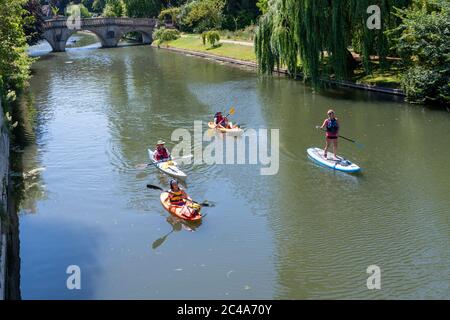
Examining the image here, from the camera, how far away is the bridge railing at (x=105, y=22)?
3108 inches

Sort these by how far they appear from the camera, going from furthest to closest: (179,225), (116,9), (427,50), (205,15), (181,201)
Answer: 1. (116,9)
2. (205,15)
3. (427,50)
4. (181,201)
5. (179,225)

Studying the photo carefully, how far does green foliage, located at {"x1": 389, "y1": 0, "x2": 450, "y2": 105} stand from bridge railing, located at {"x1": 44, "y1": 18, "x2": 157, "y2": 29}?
184 ft

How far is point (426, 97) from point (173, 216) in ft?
62.8

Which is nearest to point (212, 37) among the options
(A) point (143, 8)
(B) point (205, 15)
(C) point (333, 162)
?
(B) point (205, 15)

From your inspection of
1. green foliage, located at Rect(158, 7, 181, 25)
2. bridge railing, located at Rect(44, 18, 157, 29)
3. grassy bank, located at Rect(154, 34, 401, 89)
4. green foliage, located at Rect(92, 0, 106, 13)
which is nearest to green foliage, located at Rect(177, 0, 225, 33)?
grassy bank, located at Rect(154, 34, 401, 89)

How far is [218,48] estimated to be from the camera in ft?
214

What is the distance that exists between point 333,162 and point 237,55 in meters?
36.5

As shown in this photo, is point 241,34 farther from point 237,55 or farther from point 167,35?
point 167,35

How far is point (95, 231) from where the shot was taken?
1936 centimetres

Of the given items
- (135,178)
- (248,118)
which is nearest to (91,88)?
(248,118)

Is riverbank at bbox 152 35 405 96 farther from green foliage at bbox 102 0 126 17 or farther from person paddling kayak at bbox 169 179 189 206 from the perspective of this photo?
person paddling kayak at bbox 169 179 189 206

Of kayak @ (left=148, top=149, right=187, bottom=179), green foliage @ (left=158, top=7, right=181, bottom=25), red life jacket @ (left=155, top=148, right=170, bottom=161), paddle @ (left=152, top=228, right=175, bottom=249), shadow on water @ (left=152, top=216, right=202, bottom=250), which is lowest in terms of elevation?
paddle @ (left=152, top=228, right=175, bottom=249)

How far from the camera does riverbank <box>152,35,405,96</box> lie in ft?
123
